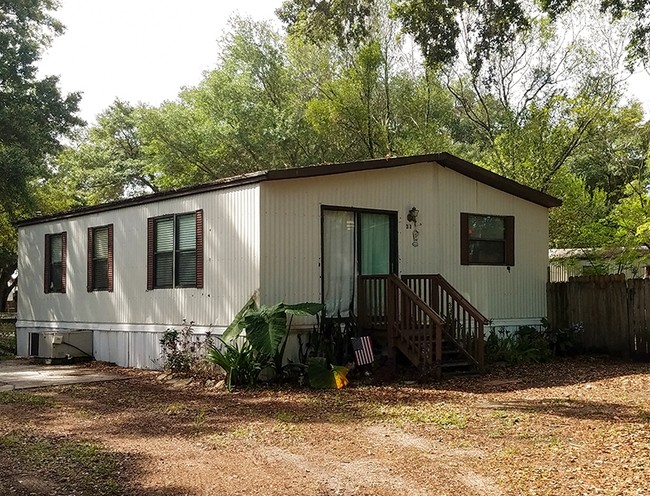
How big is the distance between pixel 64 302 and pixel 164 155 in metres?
17.2

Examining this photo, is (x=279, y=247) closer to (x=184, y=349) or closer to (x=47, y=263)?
(x=184, y=349)

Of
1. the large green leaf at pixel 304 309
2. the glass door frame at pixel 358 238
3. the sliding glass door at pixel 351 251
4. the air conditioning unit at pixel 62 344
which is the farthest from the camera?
the air conditioning unit at pixel 62 344

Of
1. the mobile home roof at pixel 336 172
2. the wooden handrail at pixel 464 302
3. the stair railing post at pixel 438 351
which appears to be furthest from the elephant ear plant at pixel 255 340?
the wooden handrail at pixel 464 302

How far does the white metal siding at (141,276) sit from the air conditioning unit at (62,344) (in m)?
0.27

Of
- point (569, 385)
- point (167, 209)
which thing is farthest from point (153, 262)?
point (569, 385)

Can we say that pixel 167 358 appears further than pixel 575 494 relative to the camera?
Yes

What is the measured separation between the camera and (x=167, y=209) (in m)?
12.5

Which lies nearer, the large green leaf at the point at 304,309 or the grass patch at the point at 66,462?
the grass patch at the point at 66,462

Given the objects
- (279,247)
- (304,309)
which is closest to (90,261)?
(279,247)

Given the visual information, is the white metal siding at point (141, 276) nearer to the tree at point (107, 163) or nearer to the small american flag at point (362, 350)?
the small american flag at point (362, 350)

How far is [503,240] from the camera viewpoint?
14.4 m

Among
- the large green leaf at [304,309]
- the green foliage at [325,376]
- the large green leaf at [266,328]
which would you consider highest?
the large green leaf at [304,309]

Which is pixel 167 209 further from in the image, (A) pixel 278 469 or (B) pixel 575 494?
(B) pixel 575 494

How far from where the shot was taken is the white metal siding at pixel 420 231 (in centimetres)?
1102
